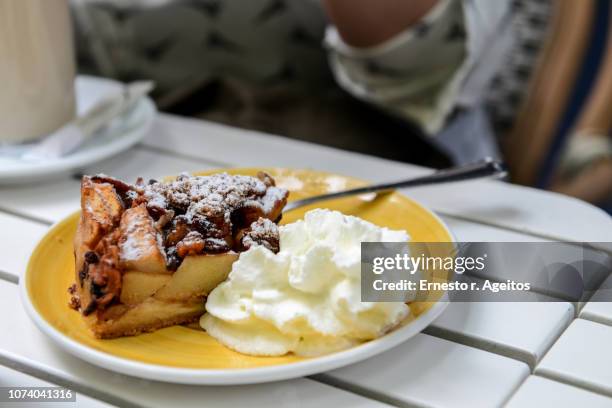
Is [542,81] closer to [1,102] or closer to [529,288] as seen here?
[529,288]

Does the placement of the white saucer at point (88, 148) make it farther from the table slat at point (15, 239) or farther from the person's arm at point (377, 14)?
the person's arm at point (377, 14)

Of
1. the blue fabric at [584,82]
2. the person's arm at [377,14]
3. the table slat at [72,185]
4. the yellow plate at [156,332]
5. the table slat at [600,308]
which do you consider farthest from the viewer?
the blue fabric at [584,82]

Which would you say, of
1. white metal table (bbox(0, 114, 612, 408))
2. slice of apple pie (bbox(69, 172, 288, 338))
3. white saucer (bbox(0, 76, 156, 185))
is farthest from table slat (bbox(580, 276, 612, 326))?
white saucer (bbox(0, 76, 156, 185))

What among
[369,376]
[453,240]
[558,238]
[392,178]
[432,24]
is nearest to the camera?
[369,376]

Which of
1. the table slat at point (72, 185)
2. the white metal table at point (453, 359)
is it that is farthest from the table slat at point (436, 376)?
the table slat at point (72, 185)

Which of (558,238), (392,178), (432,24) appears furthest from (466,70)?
(558,238)

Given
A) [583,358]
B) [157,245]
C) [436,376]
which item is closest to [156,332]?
[157,245]
